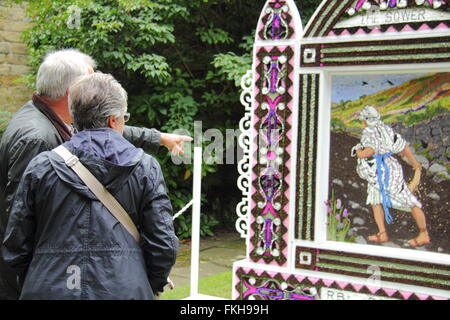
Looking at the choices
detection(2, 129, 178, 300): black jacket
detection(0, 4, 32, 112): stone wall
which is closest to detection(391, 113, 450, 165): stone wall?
detection(2, 129, 178, 300): black jacket

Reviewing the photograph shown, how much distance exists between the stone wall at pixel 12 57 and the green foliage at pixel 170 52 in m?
0.57

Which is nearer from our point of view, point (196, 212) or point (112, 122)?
→ point (112, 122)

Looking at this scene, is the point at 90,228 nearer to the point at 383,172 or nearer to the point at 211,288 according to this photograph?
the point at 383,172

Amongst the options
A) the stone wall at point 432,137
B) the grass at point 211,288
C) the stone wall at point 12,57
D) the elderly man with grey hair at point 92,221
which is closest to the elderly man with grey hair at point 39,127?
the elderly man with grey hair at point 92,221

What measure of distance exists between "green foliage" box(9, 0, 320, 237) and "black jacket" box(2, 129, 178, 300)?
419 cm

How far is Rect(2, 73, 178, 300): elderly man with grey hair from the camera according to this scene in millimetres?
1917

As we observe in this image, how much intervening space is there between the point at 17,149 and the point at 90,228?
67 centimetres

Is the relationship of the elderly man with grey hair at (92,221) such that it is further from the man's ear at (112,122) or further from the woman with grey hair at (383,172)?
the woman with grey hair at (383,172)

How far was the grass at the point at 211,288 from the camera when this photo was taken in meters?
4.91

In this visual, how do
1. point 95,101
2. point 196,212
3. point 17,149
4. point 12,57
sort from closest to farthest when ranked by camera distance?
1. point 95,101
2. point 17,149
3. point 196,212
4. point 12,57

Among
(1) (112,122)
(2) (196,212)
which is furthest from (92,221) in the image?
(2) (196,212)

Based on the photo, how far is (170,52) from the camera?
290 inches

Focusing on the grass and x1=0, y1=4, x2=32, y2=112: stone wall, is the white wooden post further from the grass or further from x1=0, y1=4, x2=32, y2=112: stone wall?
x1=0, y1=4, x2=32, y2=112: stone wall
